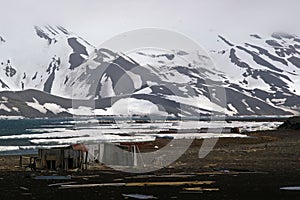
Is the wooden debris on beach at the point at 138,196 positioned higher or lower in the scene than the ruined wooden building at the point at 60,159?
lower

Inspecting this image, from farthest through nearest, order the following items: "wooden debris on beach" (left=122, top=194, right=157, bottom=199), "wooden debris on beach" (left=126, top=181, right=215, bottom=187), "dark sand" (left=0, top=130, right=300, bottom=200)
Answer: "wooden debris on beach" (left=126, top=181, right=215, bottom=187), "dark sand" (left=0, top=130, right=300, bottom=200), "wooden debris on beach" (left=122, top=194, right=157, bottom=199)

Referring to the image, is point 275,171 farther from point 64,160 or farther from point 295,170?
point 64,160

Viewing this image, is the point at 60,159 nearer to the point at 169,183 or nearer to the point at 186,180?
the point at 186,180

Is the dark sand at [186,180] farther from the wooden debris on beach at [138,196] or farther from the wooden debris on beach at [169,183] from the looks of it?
the wooden debris on beach at [169,183]

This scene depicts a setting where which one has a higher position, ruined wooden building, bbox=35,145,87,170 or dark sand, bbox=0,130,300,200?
ruined wooden building, bbox=35,145,87,170

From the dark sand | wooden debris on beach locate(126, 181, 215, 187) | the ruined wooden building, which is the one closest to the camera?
the dark sand

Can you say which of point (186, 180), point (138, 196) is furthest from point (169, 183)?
point (138, 196)

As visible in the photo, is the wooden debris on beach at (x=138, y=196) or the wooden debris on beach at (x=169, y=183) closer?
the wooden debris on beach at (x=138, y=196)

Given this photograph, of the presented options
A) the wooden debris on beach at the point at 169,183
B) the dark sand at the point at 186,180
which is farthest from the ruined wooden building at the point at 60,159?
the wooden debris on beach at the point at 169,183

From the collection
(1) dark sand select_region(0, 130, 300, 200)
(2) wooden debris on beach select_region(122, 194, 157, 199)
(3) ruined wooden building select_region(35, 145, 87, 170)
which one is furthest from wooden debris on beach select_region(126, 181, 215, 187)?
(3) ruined wooden building select_region(35, 145, 87, 170)

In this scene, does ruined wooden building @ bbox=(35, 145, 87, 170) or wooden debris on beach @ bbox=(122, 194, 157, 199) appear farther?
ruined wooden building @ bbox=(35, 145, 87, 170)

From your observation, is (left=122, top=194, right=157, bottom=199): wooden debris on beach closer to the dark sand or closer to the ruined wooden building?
the dark sand

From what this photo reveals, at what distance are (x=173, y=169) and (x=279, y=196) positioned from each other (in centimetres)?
1567

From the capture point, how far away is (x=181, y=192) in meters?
27.8
